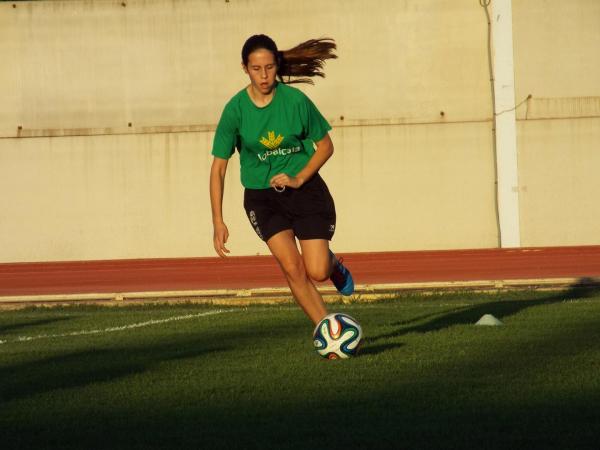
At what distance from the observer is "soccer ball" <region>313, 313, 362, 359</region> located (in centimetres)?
759

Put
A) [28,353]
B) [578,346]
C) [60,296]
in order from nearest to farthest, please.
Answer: [578,346] < [28,353] < [60,296]

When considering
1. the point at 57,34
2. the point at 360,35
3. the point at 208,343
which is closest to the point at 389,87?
the point at 360,35

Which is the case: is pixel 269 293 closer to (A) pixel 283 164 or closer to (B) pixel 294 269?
(B) pixel 294 269

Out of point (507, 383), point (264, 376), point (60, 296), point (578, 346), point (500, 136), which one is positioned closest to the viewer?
point (507, 383)

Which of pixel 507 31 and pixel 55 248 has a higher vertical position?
pixel 507 31

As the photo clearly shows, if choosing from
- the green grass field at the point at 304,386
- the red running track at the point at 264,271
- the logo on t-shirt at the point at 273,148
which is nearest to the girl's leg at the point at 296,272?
the green grass field at the point at 304,386

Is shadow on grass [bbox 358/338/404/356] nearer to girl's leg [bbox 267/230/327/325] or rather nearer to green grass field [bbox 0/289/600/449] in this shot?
green grass field [bbox 0/289/600/449]

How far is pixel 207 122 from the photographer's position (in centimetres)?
2830

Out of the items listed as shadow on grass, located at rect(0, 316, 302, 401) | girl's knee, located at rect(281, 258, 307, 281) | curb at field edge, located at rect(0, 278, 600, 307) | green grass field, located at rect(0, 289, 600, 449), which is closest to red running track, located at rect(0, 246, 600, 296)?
curb at field edge, located at rect(0, 278, 600, 307)

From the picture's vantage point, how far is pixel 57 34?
2917 cm

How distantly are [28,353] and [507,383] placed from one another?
4.02m

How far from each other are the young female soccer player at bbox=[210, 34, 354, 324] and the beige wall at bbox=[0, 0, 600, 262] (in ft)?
64.1

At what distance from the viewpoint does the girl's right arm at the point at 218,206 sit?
800 centimetres

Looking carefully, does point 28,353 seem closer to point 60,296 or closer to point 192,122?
point 60,296
